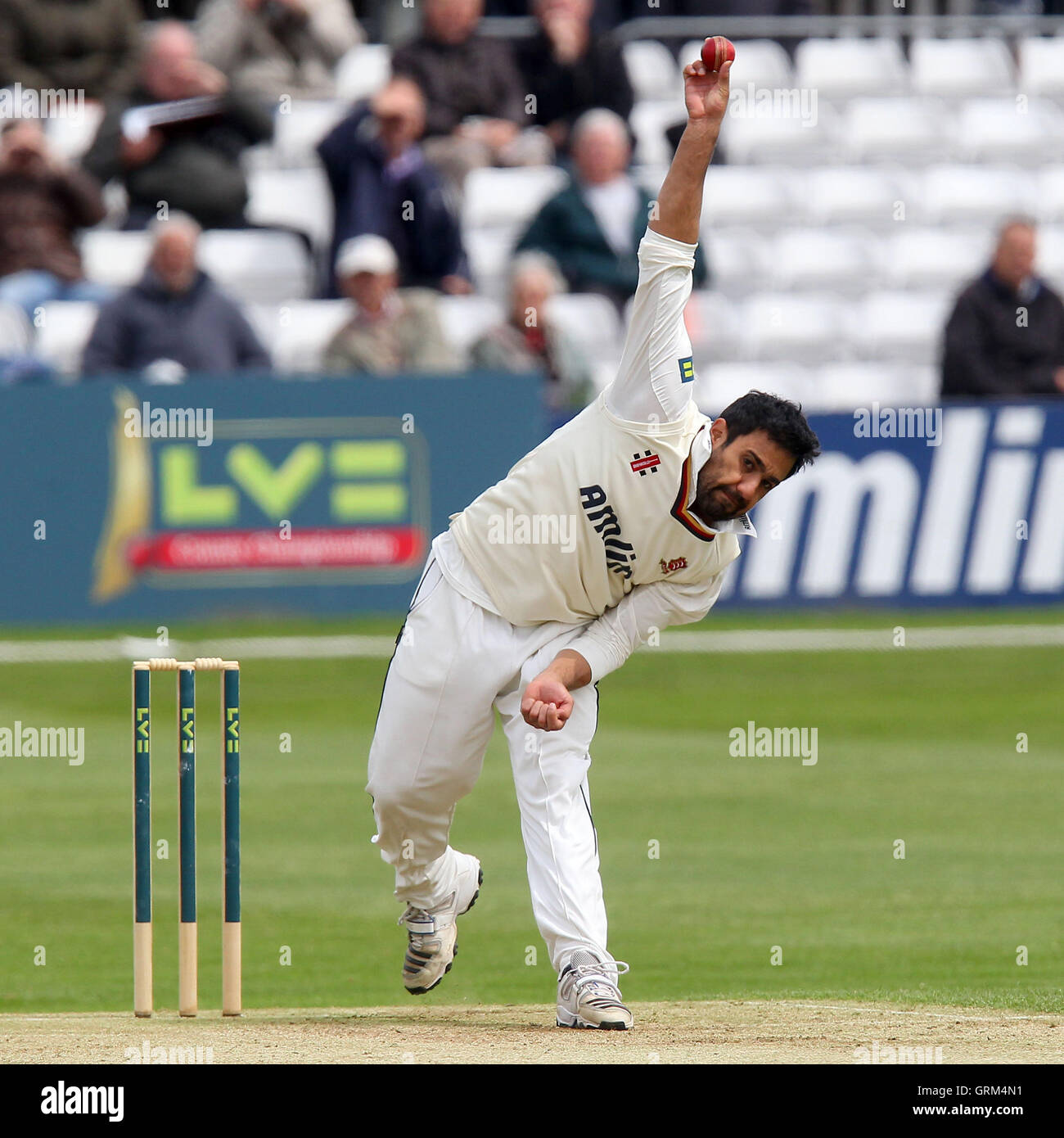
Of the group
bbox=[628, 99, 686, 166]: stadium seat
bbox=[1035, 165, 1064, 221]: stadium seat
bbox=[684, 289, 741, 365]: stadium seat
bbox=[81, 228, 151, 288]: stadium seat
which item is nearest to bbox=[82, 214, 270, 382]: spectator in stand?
bbox=[81, 228, 151, 288]: stadium seat

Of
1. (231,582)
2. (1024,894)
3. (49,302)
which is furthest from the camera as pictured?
(49,302)

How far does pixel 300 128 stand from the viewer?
768 inches

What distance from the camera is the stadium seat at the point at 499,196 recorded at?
19172 mm

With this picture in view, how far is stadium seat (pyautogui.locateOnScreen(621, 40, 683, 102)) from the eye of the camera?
20594 mm

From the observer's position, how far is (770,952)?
330 inches

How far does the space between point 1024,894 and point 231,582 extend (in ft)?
24.2

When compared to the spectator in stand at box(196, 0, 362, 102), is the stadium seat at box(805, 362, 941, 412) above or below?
below

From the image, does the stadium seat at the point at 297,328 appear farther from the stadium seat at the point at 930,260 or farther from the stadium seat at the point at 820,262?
the stadium seat at the point at 930,260

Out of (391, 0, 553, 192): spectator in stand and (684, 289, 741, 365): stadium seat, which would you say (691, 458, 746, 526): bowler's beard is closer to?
(684, 289, 741, 365): stadium seat

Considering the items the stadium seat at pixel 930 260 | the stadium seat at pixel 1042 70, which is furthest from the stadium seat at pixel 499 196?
the stadium seat at pixel 1042 70

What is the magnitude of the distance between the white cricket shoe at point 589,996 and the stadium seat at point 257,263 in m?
12.5

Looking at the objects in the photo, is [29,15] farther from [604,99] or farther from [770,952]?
→ [770,952]

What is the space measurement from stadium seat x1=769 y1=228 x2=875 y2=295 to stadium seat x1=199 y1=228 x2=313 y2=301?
4.34 meters

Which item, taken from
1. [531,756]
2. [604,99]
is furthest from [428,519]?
[531,756]
